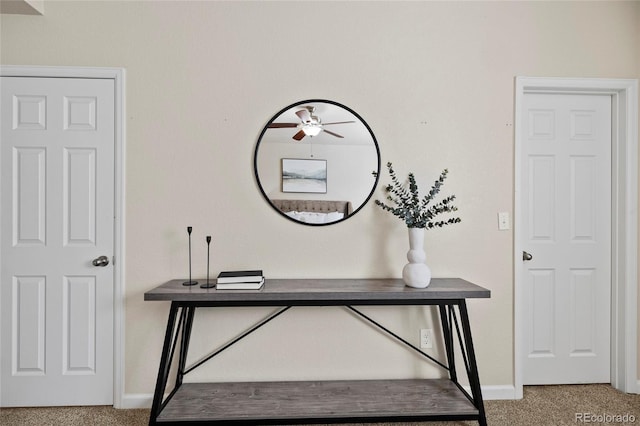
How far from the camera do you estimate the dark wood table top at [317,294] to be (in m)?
1.87

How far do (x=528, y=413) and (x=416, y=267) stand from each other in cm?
112

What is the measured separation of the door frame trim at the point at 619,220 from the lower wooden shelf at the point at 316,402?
0.68 meters

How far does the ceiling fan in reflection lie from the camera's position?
89.6 inches

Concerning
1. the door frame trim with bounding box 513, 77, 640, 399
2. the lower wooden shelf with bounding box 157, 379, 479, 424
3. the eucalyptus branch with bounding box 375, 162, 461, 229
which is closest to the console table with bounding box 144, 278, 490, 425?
the lower wooden shelf with bounding box 157, 379, 479, 424

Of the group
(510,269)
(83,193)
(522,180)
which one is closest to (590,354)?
(510,269)

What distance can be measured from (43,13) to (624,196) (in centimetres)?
382

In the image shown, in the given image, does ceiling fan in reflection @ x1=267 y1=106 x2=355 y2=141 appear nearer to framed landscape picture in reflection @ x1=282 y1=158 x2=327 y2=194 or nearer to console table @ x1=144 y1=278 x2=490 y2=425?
framed landscape picture in reflection @ x1=282 y1=158 x2=327 y2=194

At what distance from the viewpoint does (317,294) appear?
1.91 m

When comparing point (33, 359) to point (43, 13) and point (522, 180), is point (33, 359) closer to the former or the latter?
point (43, 13)

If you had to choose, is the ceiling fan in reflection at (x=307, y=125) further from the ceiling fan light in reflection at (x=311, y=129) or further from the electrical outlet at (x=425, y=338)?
the electrical outlet at (x=425, y=338)

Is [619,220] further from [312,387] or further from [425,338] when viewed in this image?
[312,387]

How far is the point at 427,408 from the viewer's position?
77.0 inches

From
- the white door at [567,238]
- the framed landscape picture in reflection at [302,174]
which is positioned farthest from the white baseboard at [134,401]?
the white door at [567,238]

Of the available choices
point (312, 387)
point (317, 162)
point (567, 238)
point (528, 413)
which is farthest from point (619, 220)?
point (312, 387)
